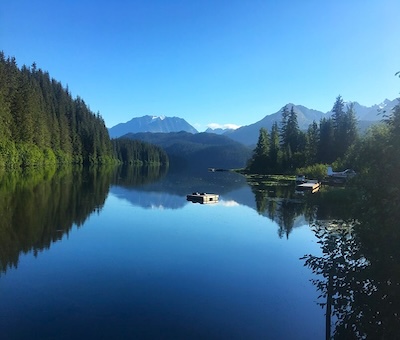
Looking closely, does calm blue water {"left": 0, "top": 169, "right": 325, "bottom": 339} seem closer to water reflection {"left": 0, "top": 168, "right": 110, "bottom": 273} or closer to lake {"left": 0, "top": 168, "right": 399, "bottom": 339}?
lake {"left": 0, "top": 168, "right": 399, "bottom": 339}

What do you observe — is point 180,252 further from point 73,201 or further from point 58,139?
point 58,139

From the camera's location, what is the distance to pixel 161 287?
15.6 meters

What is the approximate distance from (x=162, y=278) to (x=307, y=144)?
10234 centimetres

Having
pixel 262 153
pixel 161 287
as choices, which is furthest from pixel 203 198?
pixel 262 153

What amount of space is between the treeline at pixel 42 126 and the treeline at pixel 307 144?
73.1 m

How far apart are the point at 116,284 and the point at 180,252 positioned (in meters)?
6.71

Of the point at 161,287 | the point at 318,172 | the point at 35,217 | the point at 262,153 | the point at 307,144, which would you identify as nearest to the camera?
the point at 161,287

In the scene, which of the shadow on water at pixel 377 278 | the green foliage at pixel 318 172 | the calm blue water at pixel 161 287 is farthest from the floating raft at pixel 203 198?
the green foliage at pixel 318 172

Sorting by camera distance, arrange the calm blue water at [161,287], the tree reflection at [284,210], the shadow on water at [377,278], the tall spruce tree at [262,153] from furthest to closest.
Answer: the tall spruce tree at [262,153], the tree reflection at [284,210], the calm blue water at [161,287], the shadow on water at [377,278]

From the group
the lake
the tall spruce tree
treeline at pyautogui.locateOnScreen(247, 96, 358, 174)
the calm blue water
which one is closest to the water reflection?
the lake

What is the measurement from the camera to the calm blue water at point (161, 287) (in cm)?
→ 1183

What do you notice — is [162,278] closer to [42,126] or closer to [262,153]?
[42,126]

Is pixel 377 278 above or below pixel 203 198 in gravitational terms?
above

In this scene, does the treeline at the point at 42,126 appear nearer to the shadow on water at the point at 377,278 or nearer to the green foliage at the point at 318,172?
the green foliage at the point at 318,172
